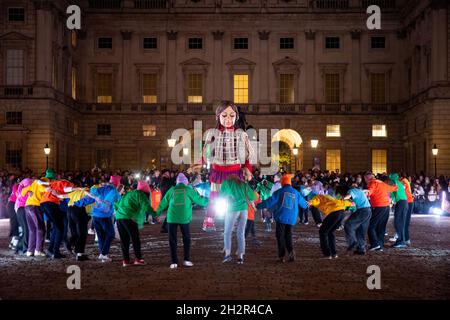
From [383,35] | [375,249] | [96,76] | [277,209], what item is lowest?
[375,249]

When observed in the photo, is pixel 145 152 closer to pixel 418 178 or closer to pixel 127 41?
pixel 127 41

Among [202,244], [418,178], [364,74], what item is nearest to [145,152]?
[364,74]

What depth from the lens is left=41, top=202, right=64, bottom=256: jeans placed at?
1548 centimetres

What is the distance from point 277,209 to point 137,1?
44.1 metres

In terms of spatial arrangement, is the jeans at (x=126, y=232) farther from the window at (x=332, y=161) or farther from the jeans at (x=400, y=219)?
the window at (x=332, y=161)

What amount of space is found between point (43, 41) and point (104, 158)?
12.7 metres

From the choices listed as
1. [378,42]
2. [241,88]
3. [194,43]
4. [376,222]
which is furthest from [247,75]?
[376,222]

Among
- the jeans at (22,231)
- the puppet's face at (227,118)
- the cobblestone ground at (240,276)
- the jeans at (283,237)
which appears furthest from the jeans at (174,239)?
the jeans at (22,231)

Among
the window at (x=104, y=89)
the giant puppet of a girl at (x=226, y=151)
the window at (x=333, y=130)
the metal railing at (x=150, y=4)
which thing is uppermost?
the metal railing at (x=150, y=4)

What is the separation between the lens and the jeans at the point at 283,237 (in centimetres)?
1434

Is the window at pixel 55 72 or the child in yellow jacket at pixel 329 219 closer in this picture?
the child in yellow jacket at pixel 329 219

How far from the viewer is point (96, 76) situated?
54781 millimetres

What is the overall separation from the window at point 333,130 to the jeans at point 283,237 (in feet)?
135

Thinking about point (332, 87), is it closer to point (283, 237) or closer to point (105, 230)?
point (283, 237)
